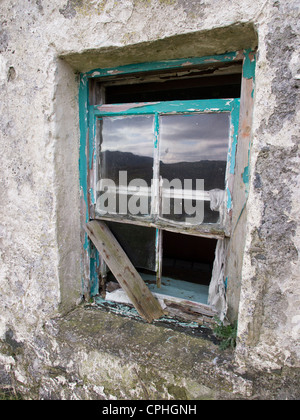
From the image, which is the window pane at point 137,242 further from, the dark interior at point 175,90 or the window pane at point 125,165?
the dark interior at point 175,90

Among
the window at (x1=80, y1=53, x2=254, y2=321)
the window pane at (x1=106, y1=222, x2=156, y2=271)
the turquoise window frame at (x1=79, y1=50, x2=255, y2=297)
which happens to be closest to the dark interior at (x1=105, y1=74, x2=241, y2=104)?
the window at (x1=80, y1=53, x2=254, y2=321)

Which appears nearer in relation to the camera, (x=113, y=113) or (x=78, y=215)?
(x=113, y=113)

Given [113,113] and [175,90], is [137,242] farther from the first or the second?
[175,90]

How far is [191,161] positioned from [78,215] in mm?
782

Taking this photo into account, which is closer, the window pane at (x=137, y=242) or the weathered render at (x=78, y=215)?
the weathered render at (x=78, y=215)

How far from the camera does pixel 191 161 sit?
1480 mm

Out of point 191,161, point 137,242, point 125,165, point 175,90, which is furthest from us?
point 175,90

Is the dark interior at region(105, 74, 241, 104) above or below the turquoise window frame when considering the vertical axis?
above

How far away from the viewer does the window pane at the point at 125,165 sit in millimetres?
1576

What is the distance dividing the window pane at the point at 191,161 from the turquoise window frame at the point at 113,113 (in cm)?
5

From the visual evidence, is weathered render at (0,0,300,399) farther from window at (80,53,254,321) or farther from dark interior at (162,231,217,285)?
dark interior at (162,231,217,285)

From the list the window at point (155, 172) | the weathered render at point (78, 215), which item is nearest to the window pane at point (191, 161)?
the window at point (155, 172)

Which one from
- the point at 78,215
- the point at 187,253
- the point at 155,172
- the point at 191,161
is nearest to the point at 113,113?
the point at 155,172

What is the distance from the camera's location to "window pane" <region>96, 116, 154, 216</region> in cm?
158
